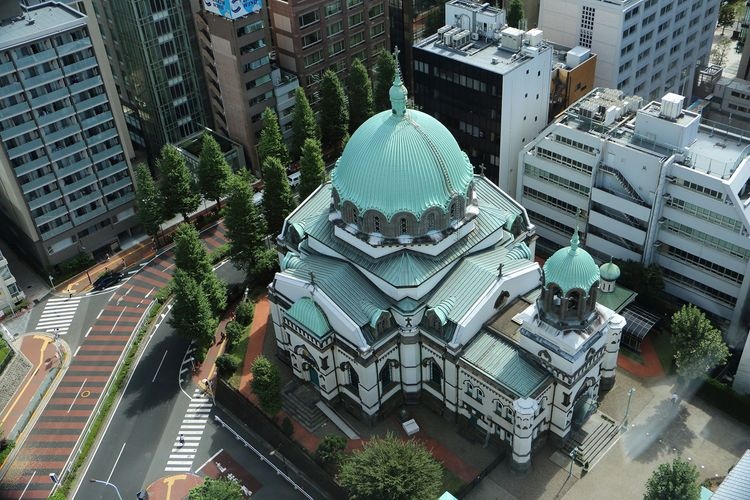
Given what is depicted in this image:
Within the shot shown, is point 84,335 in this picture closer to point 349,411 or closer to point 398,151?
point 349,411

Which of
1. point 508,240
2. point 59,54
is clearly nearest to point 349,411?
point 508,240

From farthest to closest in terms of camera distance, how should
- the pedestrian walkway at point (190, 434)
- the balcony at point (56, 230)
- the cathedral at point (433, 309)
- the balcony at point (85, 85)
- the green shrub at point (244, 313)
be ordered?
the balcony at point (56, 230)
the balcony at point (85, 85)
the green shrub at point (244, 313)
the pedestrian walkway at point (190, 434)
the cathedral at point (433, 309)

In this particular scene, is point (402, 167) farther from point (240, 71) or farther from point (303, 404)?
point (240, 71)

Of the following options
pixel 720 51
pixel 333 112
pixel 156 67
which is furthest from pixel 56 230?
pixel 720 51

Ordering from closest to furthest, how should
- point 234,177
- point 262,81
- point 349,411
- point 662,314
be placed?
point 349,411 < point 662,314 < point 234,177 < point 262,81

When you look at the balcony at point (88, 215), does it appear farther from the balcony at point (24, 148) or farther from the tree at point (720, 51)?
the tree at point (720, 51)

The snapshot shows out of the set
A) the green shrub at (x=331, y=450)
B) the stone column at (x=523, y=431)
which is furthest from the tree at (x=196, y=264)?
the stone column at (x=523, y=431)
